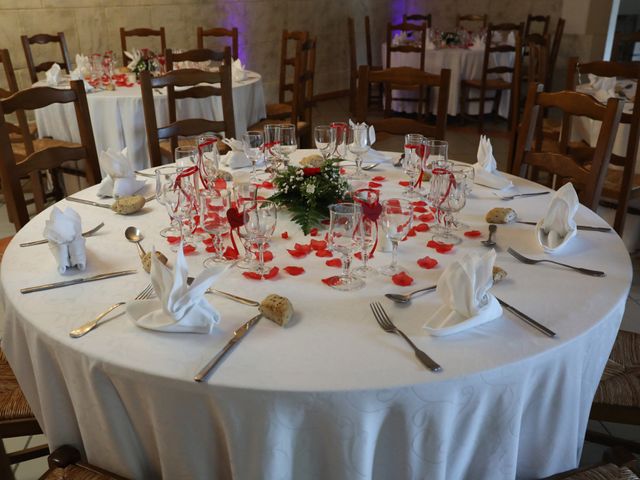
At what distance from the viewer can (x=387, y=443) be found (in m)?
1.08

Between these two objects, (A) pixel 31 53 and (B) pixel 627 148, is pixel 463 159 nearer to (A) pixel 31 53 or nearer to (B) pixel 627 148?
(B) pixel 627 148

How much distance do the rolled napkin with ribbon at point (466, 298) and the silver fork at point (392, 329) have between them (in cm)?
6

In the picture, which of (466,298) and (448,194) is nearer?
(466,298)

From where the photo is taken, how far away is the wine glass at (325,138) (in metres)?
2.14

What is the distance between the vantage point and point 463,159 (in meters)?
5.35

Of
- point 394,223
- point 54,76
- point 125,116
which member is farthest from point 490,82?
point 394,223

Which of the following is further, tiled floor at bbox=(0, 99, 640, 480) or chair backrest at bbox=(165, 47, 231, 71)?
chair backrest at bbox=(165, 47, 231, 71)

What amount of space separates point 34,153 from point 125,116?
4.96ft

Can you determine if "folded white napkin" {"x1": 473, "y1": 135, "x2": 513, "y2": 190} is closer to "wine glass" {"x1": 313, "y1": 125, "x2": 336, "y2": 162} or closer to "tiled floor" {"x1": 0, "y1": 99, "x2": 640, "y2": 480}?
"wine glass" {"x1": 313, "y1": 125, "x2": 336, "y2": 162}

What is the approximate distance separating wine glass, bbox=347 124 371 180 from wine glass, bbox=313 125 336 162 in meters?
0.08

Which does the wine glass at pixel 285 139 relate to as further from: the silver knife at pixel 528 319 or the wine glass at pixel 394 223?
the silver knife at pixel 528 319

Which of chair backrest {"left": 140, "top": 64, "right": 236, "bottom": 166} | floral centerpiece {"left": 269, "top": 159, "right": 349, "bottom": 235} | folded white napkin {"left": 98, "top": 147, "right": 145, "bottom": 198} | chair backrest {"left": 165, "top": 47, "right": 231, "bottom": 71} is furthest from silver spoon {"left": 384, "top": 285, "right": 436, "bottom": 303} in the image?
chair backrest {"left": 165, "top": 47, "right": 231, "bottom": 71}

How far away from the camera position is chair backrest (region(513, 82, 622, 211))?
201cm

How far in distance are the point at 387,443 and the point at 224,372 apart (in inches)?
13.2
